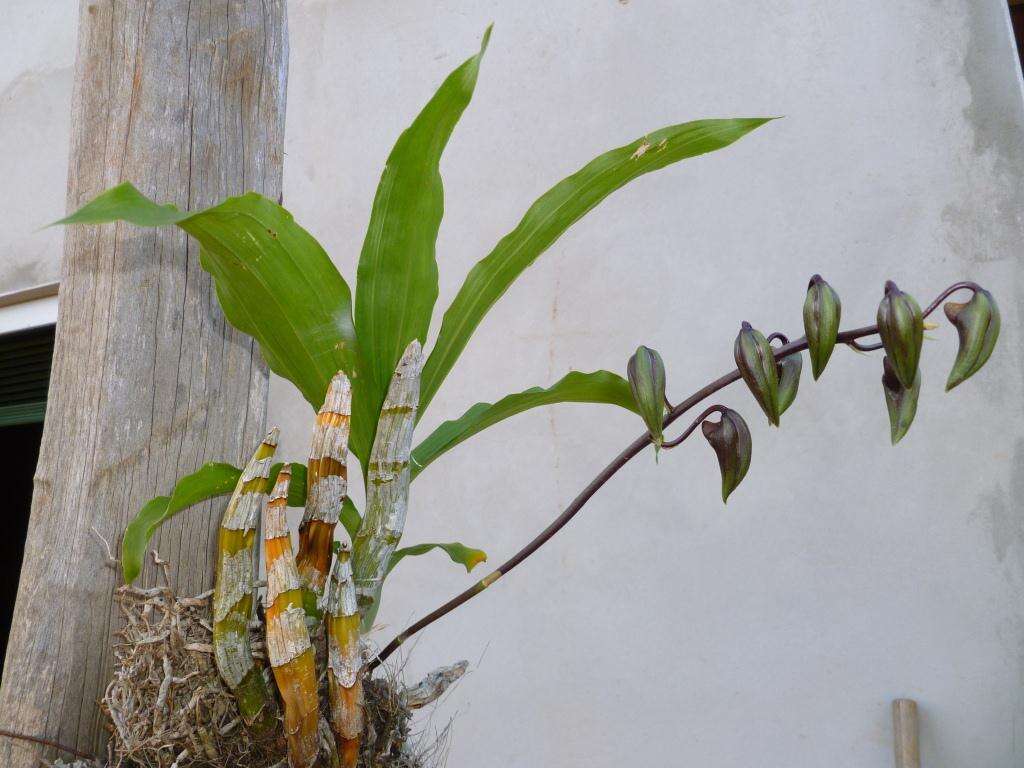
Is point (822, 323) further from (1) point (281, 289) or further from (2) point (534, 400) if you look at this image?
(1) point (281, 289)

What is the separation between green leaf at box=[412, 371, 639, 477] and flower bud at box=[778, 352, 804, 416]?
0.40ft

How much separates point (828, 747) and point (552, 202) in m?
1.24

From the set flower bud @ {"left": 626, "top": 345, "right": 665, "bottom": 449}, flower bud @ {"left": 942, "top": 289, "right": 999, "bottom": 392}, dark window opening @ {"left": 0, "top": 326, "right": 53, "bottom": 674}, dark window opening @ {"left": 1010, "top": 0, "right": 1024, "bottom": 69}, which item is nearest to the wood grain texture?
flower bud @ {"left": 626, "top": 345, "right": 665, "bottom": 449}

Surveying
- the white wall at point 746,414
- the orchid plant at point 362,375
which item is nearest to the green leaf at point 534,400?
the orchid plant at point 362,375

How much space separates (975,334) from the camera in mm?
646

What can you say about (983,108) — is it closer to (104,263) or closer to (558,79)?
(558,79)

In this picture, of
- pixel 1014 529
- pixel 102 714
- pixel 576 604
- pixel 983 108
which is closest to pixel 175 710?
pixel 102 714

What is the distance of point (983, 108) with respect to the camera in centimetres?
161

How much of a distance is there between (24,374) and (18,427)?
15cm

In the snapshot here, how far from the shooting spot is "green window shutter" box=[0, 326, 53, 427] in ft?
7.65

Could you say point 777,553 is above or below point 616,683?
above

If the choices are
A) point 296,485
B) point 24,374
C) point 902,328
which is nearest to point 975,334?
point 902,328

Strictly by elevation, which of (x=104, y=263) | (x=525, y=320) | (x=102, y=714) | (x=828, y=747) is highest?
(x=525, y=320)

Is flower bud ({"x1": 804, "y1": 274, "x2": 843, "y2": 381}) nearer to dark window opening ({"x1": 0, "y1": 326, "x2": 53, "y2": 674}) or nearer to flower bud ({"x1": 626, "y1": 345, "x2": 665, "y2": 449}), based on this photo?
flower bud ({"x1": 626, "y1": 345, "x2": 665, "y2": 449})
